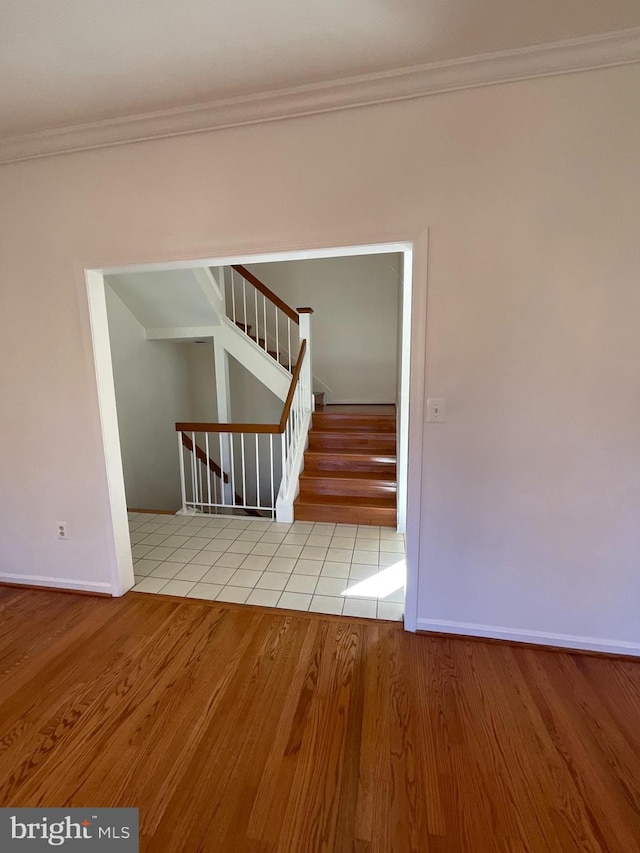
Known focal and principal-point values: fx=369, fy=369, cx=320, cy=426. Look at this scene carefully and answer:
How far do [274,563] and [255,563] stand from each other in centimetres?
14

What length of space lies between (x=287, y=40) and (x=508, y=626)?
2658 millimetres

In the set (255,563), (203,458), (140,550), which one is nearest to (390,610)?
(255,563)

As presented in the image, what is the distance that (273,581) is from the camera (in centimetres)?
239

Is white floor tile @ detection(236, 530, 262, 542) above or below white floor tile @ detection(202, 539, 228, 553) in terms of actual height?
below

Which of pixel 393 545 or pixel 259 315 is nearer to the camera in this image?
pixel 393 545

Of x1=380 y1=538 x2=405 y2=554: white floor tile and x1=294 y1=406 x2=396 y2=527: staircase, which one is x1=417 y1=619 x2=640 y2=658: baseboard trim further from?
x1=294 y1=406 x2=396 y2=527: staircase

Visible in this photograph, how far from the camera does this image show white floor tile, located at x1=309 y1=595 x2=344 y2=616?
209cm

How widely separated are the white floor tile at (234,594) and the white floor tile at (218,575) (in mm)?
87

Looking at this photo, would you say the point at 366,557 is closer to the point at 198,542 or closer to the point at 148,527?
the point at 198,542

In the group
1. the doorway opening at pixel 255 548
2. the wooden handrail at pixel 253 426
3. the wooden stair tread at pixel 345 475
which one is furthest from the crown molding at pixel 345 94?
the wooden stair tread at pixel 345 475

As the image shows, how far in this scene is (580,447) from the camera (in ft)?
5.41

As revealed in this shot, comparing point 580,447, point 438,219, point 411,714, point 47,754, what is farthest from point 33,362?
point 580,447

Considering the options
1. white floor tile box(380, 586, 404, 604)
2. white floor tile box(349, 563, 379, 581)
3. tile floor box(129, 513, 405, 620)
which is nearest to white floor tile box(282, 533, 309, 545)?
tile floor box(129, 513, 405, 620)

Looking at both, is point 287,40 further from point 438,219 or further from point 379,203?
point 438,219
